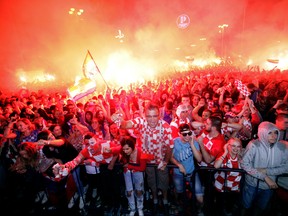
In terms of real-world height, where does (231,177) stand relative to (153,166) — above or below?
below

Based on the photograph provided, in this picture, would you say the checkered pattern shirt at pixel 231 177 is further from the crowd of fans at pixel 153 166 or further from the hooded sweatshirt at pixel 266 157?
the hooded sweatshirt at pixel 266 157

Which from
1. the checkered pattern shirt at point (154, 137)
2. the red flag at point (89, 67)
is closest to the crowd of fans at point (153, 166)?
the checkered pattern shirt at point (154, 137)

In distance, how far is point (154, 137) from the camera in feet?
11.3

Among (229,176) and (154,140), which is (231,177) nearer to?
(229,176)

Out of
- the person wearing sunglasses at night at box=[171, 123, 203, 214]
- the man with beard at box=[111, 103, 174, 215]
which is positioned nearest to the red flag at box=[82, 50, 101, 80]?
the man with beard at box=[111, 103, 174, 215]

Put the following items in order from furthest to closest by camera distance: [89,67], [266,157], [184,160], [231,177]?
[89,67], [184,160], [231,177], [266,157]

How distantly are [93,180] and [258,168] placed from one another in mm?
2800

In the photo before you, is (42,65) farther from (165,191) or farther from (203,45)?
(203,45)

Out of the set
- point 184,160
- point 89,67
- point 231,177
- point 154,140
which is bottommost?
point 231,177

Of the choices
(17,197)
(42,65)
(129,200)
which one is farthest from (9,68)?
(129,200)

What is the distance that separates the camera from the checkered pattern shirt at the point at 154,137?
11.3ft

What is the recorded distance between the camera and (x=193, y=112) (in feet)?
16.6

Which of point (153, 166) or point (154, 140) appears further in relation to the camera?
point (154, 140)

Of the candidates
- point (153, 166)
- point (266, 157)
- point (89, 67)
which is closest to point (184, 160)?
point (153, 166)
